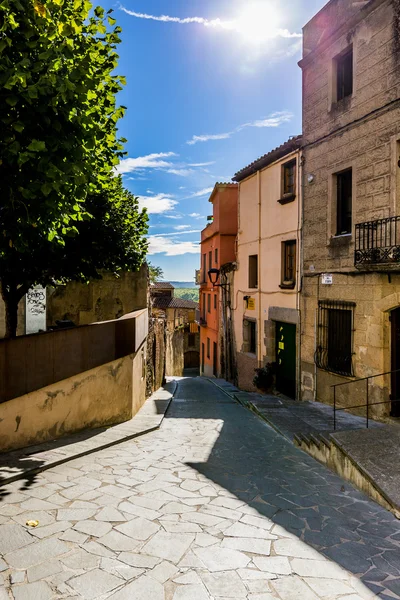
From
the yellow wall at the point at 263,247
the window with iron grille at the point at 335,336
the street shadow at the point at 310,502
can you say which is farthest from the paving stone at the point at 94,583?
the yellow wall at the point at 263,247

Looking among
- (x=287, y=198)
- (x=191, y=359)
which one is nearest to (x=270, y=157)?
(x=287, y=198)

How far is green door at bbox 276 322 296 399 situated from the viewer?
14930mm

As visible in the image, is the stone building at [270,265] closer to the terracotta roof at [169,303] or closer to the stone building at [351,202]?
the stone building at [351,202]

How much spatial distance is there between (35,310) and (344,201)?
10.6 metres

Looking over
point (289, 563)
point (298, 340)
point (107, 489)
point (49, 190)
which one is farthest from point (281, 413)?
point (49, 190)

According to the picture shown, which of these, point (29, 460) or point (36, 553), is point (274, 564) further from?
point (29, 460)

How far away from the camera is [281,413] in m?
11.1

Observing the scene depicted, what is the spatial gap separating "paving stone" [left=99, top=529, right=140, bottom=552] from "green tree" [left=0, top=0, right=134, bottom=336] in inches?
176

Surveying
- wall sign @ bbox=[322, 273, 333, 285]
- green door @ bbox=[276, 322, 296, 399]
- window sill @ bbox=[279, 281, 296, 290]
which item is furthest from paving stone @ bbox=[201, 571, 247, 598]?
window sill @ bbox=[279, 281, 296, 290]

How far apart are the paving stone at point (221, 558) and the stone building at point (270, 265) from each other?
10.1m

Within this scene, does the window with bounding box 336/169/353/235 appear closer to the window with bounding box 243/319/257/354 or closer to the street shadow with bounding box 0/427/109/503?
the window with bounding box 243/319/257/354

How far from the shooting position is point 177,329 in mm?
41406

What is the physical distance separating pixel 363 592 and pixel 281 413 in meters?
7.41

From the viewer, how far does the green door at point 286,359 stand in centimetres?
1493
